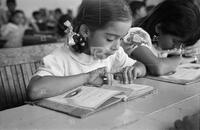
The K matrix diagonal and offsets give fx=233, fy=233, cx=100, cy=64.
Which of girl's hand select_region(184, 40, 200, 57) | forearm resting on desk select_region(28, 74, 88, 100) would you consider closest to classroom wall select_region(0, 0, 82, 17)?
forearm resting on desk select_region(28, 74, 88, 100)

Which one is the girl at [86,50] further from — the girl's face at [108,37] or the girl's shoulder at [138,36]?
the girl's shoulder at [138,36]

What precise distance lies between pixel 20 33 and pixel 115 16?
78cm

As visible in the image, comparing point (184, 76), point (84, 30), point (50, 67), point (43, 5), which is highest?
point (43, 5)

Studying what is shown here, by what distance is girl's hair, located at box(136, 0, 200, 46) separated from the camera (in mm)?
975

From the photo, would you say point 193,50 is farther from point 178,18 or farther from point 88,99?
→ point 88,99

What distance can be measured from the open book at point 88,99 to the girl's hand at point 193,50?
0.55 meters

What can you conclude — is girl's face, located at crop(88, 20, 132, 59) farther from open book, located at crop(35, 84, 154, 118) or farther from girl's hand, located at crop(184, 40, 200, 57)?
girl's hand, located at crop(184, 40, 200, 57)

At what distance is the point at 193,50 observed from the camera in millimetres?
1239

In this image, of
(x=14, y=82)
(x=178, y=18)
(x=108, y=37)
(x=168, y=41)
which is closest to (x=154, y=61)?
(x=168, y=41)

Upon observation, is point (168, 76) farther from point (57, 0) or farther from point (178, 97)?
point (57, 0)

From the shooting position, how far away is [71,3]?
1136mm

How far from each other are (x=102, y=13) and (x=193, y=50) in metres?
0.63

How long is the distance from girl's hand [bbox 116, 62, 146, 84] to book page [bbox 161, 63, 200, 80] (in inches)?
4.5

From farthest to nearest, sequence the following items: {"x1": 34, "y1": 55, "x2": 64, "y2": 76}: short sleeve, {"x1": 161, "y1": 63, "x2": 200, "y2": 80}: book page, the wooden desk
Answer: {"x1": 161, "y1": 63, "x2": 200, "y2": 80}: book page
{"x1": 34, "y1": 55, "x2": 64, "y2": 76}: short sleeve
the wooden desk
